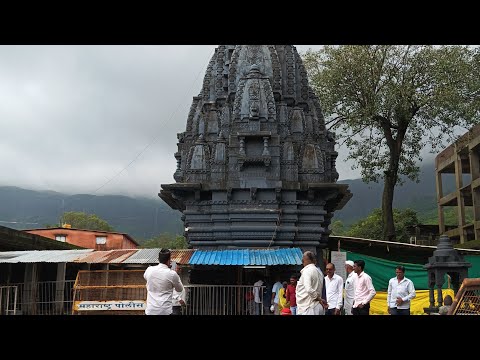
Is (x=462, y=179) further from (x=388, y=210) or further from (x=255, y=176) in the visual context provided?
(x=255, y=176)

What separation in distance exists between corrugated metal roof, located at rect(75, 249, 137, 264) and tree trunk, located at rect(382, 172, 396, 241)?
15.9 m

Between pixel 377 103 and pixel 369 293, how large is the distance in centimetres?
1988

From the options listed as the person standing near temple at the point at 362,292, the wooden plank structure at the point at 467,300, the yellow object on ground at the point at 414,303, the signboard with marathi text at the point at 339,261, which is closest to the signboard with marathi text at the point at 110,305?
the person standing near temple at the point at 362,292

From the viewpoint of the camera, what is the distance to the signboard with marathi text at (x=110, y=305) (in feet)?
46.3

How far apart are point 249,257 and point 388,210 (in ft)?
53.3

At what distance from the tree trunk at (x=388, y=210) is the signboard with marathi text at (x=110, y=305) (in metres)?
17.1

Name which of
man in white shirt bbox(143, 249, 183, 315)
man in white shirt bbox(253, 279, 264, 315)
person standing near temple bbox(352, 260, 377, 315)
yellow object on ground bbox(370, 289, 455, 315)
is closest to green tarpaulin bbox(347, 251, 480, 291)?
yellow object on ground bbox(370, 289, 455, 315)

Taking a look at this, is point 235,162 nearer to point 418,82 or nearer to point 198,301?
point 198,301

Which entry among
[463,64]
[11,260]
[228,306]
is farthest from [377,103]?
[11,260]

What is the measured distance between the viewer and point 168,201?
1939 centimetres

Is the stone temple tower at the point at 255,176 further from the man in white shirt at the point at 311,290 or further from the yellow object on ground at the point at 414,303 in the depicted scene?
the man in white shirt at the point at 311,290

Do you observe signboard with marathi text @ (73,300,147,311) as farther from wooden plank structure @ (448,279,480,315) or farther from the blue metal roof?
wooden plank structure @ (448,279,480,315)

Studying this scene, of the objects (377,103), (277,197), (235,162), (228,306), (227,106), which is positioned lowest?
(228,306)
